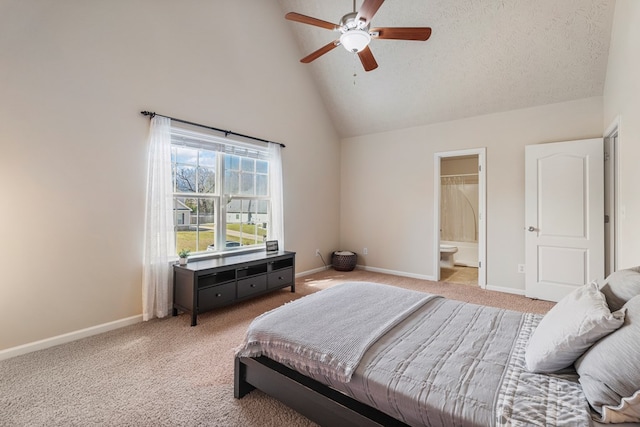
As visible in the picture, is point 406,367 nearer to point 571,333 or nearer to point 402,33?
point 571,333

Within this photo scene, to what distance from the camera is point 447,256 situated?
18.7 ft

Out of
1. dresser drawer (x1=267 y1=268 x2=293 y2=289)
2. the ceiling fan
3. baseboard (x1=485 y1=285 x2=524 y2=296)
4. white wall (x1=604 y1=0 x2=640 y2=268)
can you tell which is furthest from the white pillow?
baseboard (x1=485 y1=285 x2=524 y2=296)

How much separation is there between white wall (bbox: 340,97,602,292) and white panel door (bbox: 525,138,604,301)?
0.63ft

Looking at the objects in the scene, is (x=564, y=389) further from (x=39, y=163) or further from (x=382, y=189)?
(x=382, y=189)

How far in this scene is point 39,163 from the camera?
2369 millimetres

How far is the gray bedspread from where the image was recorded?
1.01 m

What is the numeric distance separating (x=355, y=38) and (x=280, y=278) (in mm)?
2862

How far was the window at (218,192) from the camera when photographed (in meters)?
3.36

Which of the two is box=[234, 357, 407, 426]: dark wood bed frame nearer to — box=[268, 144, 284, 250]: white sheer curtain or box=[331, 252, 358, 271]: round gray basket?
box=[268, 144, 284, 250]: white sheer curtain

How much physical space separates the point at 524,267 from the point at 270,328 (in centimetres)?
379

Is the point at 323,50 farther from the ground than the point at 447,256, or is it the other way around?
the point at 323,50

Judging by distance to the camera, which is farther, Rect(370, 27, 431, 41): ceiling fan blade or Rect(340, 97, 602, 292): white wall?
Rect(340, 97, 602, 292): white wall

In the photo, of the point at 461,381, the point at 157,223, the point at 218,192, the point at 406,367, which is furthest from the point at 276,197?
the point at 461,381

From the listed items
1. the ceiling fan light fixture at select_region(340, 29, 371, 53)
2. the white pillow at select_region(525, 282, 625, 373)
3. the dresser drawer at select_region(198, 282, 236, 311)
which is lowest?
the dresser drawer at select_region(198, 282, 236, 311)
